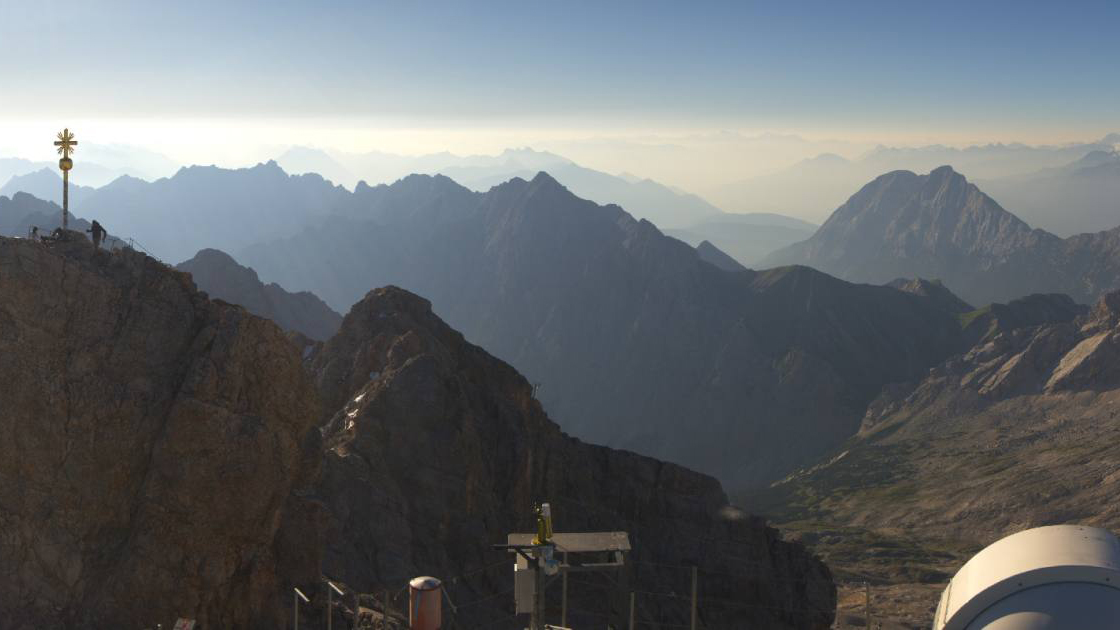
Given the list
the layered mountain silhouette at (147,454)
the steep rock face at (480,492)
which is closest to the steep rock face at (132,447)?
the layered mountain silhouette at (147,454)

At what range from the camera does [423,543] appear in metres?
64.8

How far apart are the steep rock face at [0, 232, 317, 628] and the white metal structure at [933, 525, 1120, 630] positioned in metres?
23.8

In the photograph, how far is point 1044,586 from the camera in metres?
20.7

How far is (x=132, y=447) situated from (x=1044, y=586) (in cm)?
2844

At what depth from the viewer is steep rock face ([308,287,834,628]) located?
62906 millimetres

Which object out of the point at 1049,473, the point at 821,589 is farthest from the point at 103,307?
the point at 1049,473

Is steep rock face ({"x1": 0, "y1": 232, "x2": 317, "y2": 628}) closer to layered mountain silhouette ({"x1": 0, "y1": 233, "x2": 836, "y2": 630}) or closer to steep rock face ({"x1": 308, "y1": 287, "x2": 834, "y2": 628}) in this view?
layered mountain silhouette ({"x1": 0, "y1": 233, "x2": 836, "y2": 630})

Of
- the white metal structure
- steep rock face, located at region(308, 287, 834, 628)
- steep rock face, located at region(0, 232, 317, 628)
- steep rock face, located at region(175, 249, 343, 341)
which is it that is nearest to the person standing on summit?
steep rock face, located at region(0, 232, 317, 628)

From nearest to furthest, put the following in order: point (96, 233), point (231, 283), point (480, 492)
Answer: point (96, 233), point (480, 492), point (231, 283)

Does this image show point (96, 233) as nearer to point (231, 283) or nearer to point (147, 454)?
point (147, 454)

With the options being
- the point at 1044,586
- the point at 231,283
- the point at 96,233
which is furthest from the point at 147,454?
the point at 231,283

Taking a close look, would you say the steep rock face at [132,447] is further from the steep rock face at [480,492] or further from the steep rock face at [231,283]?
the steep rock face at [231,283]

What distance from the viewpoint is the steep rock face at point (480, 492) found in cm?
6291

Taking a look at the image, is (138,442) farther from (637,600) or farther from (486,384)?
(486,384)
